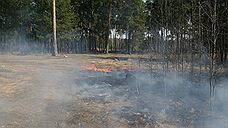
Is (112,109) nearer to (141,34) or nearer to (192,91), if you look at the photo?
(192,91)

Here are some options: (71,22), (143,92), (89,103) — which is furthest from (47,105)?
(71,22)

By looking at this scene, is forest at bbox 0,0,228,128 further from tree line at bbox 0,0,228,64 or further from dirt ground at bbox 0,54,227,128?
tree line at bbox 0,0,228,64

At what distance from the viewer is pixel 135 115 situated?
8.63 meters

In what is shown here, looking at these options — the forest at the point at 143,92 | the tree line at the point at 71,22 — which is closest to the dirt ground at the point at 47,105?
the forest at the point at 143,92

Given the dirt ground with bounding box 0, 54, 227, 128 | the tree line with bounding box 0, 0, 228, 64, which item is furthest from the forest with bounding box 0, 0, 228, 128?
the tree line with bounding box 0, 0, 228, 64

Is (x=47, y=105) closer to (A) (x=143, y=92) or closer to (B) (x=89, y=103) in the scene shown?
(B) (x=89, y=103)

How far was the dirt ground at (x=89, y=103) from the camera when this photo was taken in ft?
26.4

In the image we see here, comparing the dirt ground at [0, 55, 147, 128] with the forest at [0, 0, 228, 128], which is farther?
the forest at [0, 0, 228, 128]

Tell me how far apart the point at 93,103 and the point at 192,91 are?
3925 millimetres

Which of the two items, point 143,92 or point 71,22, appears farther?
point 71,22

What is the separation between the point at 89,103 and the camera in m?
9.70

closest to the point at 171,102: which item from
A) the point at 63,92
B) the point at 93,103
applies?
the point at 93,103

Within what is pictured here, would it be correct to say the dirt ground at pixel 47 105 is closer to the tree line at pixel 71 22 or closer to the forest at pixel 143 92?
the forest at pixel 143 92

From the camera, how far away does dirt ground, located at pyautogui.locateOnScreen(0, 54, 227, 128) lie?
805 cm
